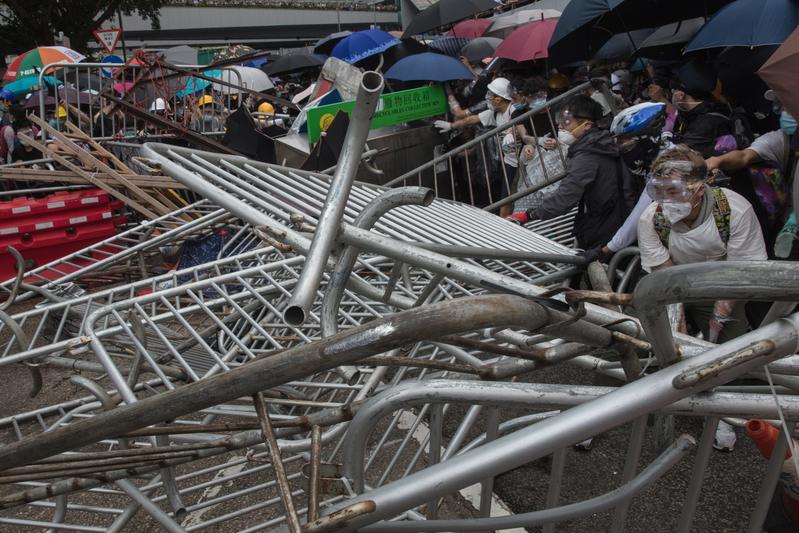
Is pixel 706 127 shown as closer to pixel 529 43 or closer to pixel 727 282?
pixel 727 282

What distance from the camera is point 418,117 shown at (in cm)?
747

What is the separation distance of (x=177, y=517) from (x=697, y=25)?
8317 millimetres

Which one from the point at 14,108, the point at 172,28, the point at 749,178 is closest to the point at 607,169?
the point at 749,178

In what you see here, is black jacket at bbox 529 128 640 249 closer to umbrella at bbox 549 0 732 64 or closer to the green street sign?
the green street sign

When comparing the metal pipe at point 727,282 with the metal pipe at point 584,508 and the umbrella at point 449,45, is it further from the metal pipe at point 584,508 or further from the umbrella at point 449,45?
the umbrella at point 449,45

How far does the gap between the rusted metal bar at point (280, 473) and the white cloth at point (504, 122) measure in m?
4.85

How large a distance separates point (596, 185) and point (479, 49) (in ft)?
31.9

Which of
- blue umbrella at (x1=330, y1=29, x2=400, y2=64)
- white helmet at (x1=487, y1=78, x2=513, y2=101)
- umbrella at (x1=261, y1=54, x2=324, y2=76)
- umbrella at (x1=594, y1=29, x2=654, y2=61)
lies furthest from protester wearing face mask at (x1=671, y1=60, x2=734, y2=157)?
umbrella at (x1=261, y1=54, x2=324, y2=76)

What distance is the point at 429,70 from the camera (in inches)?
326

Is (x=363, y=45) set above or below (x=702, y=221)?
above

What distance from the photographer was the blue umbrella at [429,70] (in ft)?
26.9

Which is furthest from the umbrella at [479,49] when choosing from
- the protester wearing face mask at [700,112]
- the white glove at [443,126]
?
the protester wearing face mask at [700,112]

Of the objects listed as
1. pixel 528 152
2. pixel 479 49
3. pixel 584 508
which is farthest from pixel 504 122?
pixel 479 49

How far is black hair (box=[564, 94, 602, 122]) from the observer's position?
448cm
